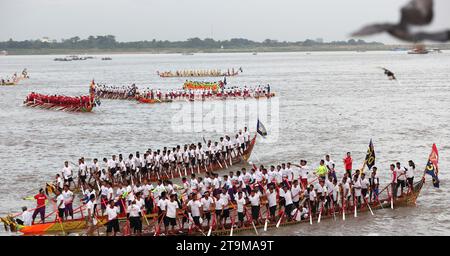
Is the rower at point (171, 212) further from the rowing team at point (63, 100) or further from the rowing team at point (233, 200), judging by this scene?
the rowing team at point (63, 100)

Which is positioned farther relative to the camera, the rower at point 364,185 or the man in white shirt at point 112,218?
the rower at point 364,185

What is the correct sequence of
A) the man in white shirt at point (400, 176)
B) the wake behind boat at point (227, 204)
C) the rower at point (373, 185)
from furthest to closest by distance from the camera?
the man in white shirt at point (400, 176)
the rower at point (373, 185)
the wake behind boat at point (227, 204)

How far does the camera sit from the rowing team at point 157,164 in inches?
777

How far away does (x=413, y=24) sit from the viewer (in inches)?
152

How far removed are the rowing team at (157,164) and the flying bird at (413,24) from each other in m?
15.6

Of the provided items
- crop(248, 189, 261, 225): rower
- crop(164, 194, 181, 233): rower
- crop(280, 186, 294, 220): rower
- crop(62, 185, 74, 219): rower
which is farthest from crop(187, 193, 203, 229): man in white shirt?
crop(62, 185, 74, 219): rower

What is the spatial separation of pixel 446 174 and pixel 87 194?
14730mm

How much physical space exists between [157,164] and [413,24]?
17602 mm

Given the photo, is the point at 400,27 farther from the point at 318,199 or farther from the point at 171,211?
the point at 318,199

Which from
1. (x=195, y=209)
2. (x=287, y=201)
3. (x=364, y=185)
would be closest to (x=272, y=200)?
(x=287, y=201)

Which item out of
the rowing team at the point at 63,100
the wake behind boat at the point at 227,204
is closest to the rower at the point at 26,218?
the wake behind boat at the point at 227,204

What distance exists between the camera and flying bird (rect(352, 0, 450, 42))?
379cm

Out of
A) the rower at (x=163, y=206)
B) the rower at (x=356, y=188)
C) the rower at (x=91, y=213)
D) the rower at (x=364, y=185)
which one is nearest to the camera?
the rower at (x=163, y=206)
